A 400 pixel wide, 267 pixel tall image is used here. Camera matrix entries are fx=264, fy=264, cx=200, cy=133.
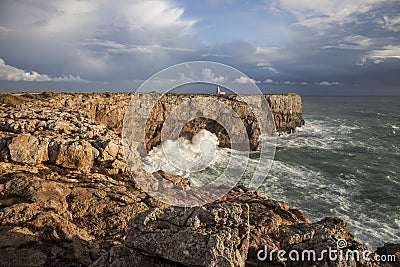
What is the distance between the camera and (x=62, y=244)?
9.37m

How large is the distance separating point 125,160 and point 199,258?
47.8 ft

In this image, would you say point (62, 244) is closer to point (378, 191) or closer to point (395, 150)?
point (378, 191)

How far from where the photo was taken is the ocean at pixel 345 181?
29547mm

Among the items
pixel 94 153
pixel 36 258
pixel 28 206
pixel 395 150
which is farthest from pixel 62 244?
pixel 395 150

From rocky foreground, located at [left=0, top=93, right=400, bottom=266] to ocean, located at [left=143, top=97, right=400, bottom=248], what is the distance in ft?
25.9

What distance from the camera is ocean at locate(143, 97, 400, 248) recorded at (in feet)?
99.1

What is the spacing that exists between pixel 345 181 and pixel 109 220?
138 ft

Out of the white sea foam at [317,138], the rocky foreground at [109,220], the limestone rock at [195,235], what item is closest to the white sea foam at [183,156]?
the rocky foreground at [109,220]

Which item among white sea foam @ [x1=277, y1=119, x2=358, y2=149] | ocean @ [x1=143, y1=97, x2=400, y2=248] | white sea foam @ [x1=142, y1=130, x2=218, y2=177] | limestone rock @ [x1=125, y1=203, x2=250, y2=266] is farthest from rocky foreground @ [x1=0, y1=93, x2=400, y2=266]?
white sea foam @ [x1=277, y1=119, x2=358, y2=149]

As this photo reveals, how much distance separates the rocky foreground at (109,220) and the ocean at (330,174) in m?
7.91

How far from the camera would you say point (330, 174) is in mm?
46406

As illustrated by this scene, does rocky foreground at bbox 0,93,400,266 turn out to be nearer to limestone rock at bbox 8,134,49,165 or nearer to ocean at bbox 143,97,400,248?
limestone rock at bbox 8,134,49,165

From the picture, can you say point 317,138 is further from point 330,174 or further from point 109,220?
point 109,220

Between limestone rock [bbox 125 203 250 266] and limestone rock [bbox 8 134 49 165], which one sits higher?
limestone rock [bbox 8 134 49 165]
